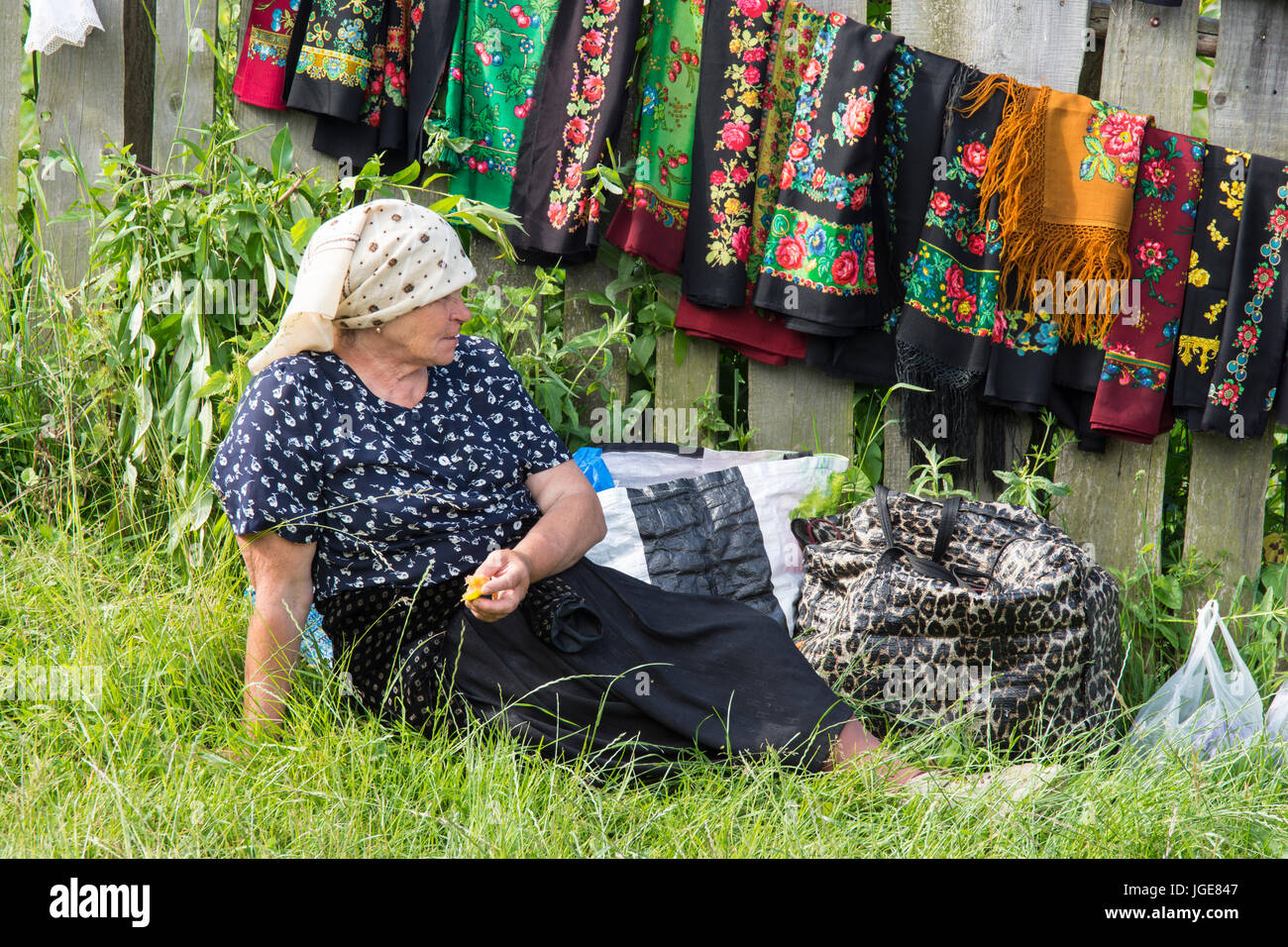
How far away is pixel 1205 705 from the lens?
2.91m

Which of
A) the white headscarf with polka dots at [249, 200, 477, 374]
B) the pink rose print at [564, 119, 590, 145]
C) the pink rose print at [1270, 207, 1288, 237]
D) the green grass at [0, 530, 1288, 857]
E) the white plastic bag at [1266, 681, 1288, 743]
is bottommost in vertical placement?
the green grass at [0, 530, 1288, 857]

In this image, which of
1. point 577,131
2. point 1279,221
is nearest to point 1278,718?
point 1279,221

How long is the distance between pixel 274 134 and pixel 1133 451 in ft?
8.81

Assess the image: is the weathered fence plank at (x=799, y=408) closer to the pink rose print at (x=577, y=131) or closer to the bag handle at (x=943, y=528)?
the bag handle at (x=943, y=528)

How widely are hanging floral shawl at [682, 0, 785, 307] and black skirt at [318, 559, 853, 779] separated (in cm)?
116

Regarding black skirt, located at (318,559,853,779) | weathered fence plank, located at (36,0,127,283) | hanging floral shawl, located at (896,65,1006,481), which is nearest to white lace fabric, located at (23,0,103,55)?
weathered fence plank, located at (36,0,127,283)

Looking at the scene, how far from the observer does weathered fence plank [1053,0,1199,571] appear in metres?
3.18

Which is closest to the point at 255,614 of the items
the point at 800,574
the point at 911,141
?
the point at 800,574

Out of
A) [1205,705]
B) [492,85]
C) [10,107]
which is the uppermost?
[492,85]

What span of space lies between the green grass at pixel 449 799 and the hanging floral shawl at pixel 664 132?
1534 millimetres

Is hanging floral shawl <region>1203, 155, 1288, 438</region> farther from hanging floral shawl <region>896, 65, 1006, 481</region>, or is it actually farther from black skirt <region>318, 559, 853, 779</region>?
black skirt <region>318, 559, 853, 779</region>

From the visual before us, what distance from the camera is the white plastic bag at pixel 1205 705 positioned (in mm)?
2742

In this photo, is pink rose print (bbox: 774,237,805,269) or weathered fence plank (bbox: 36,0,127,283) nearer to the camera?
pink rose print (bbox: 774,237,805,269)

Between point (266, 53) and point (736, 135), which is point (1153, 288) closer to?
point (736, 135)
